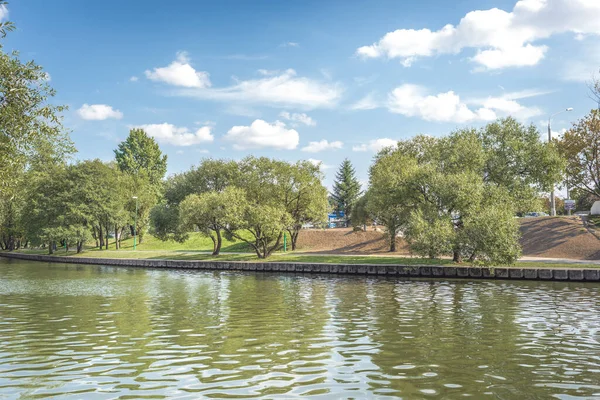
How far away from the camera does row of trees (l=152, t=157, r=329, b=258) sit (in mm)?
51688

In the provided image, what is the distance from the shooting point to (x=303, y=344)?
1482 centimetres

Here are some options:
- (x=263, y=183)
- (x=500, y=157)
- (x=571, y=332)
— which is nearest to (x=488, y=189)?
(x=500, y=157)

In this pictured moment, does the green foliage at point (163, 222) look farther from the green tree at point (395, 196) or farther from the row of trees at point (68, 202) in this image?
the green tree at point (395, 196)

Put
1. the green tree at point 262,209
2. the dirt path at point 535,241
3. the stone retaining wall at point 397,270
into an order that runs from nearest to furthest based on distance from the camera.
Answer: the stone retaining wall at point 397,270 → the dirt path at point 535,241 → the green tree at point 262,209

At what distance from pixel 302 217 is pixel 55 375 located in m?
51.5

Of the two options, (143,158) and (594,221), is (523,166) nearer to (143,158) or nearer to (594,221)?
(594,221)

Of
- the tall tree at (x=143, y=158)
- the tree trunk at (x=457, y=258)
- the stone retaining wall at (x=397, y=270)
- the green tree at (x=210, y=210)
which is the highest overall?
the tall tree at (x=143, y=158)

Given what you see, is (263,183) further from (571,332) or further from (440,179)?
(571,332)

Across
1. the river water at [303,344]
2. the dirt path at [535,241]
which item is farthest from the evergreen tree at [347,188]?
the river water at [303,344]

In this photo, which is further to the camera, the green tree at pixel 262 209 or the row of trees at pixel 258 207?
the row of trees at pixel 258 207

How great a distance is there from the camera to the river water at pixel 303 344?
10492 mm

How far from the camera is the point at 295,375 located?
11.4 meters

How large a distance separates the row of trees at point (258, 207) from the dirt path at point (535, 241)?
5.76 metres

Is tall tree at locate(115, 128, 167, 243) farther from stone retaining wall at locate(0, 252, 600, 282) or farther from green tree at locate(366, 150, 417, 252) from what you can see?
green tree at locate(366, 150, 417, 252)
